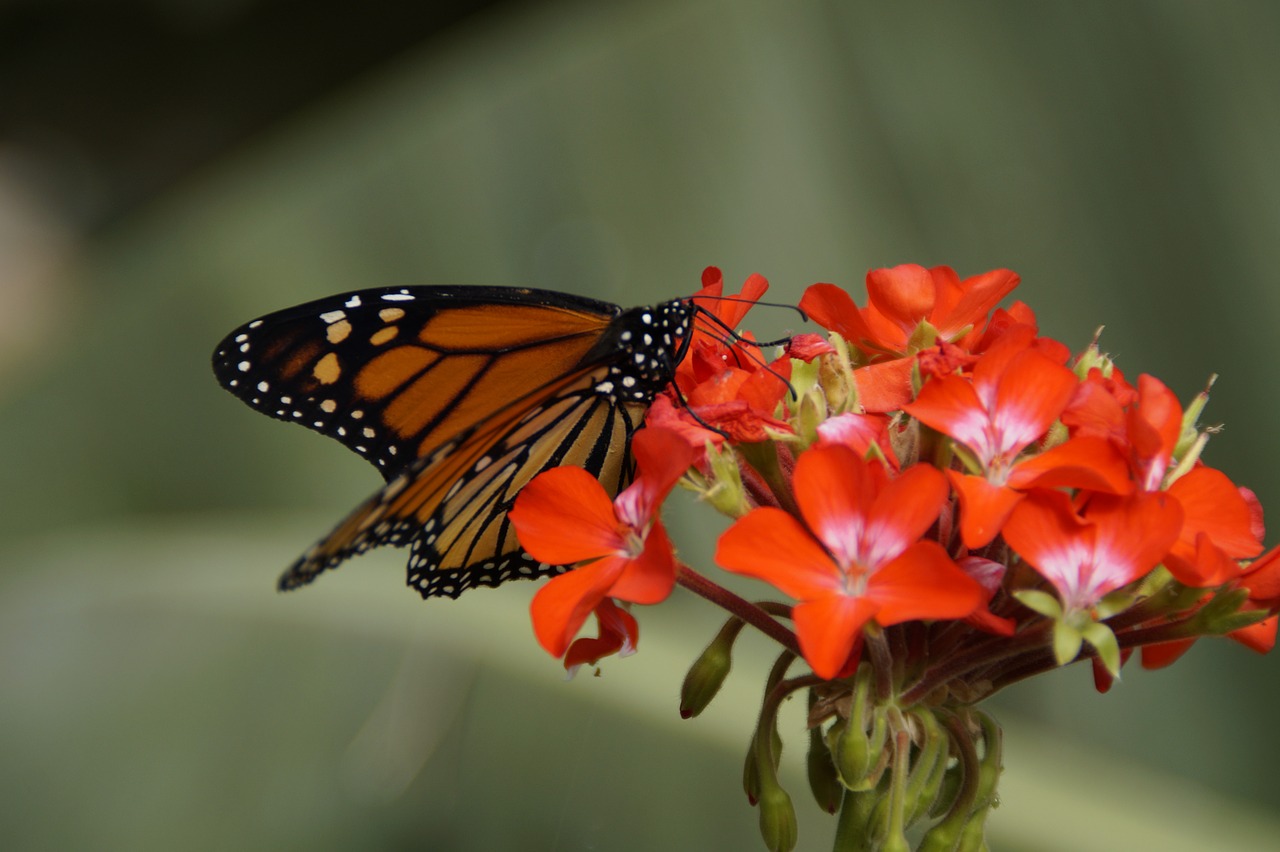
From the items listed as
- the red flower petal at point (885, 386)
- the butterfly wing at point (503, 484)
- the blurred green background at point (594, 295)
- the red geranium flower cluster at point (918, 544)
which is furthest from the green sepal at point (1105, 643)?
the blurred green background at point (594, 295)

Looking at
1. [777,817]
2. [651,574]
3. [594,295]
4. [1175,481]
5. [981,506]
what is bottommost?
[777,817]

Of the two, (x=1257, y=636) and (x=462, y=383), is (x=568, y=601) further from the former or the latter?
(x=1257, y=636)

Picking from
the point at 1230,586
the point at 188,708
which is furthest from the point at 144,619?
the point at 1230,586

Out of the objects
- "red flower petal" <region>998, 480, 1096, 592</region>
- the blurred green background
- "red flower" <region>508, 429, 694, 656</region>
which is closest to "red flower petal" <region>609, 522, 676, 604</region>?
"red flower" <region>508, 429, 694, 656</region>

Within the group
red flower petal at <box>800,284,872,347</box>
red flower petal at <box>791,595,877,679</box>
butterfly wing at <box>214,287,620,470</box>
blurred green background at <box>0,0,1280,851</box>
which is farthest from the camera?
blurred green background at <box>0,0,1280,851</box>

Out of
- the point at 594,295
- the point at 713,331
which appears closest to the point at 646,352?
the point at 713,331

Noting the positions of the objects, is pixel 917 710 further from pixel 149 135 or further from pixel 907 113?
pixel 149 135

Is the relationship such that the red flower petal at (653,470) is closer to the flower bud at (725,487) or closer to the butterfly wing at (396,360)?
the flower bud at (725,487)

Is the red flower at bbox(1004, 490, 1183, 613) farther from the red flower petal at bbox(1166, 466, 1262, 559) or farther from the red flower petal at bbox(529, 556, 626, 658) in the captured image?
the red flower petal at bbox(529, 556, 626, 658)
